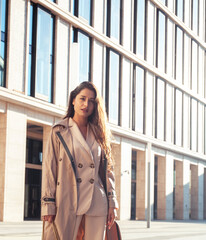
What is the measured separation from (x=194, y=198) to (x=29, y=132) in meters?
21.6

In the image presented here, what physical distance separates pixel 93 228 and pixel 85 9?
26979 mm

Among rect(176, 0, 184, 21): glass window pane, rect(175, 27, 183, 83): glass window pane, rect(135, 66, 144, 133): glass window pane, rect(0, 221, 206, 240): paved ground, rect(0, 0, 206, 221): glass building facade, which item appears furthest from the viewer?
rect(176, 0, 184, 21): glass window pane

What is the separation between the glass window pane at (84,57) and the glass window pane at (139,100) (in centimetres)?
656

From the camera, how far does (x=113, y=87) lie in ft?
108

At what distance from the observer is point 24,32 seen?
2484cm

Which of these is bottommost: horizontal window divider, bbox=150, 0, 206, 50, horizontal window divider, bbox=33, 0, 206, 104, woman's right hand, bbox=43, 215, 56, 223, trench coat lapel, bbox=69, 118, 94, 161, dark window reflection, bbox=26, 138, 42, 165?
woman's right hand, bbox=43, 215, 56, 223

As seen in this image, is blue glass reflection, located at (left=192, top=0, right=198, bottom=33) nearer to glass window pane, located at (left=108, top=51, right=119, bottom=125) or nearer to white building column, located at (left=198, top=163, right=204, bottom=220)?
white building column, located at (left=198, top=163, right=204, bottom=220)

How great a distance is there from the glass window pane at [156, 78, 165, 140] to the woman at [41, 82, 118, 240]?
3491 centimetres

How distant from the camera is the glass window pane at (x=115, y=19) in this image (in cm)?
3294

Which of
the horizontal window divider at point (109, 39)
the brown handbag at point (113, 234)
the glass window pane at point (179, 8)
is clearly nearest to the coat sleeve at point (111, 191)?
the brown handbag at point (113, 234)

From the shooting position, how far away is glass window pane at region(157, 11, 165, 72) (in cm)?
4000

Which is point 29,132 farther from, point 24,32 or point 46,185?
point 46,185

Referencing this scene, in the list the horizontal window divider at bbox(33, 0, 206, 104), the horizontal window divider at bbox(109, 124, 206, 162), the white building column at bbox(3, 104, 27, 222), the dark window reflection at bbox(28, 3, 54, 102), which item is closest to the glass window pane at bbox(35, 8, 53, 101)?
the dark window reflection at bbox(28, 3, 54, 102)

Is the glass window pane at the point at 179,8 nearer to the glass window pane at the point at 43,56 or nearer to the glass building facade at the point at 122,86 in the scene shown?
the glass building facade at the point at 122,86
